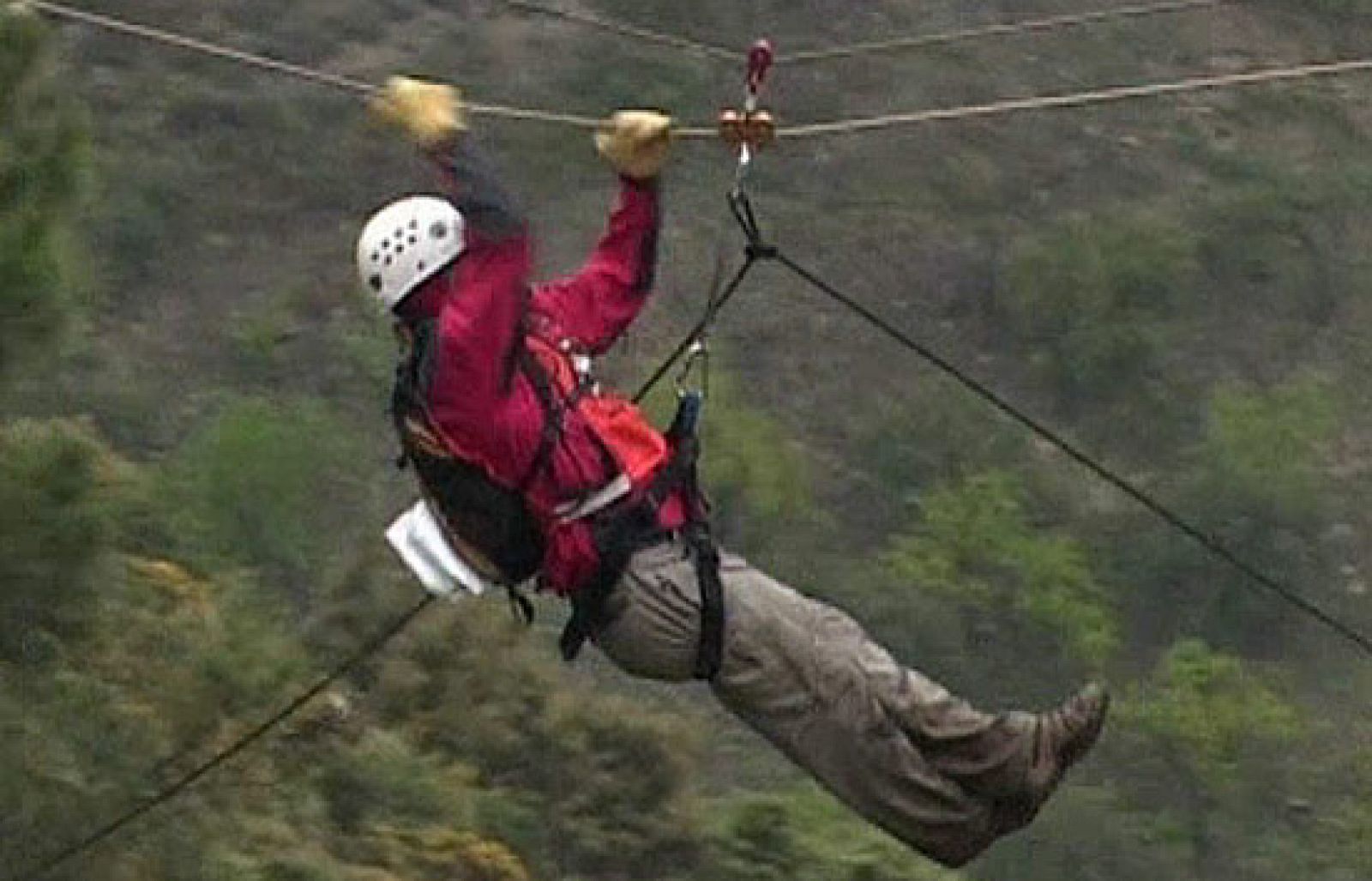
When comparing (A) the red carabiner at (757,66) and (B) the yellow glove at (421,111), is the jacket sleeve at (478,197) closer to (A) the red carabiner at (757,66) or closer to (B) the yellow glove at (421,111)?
(B) the yellow glove at (421,111)

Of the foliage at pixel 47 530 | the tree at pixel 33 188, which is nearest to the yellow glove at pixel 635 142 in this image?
the tree at pixel 33 188

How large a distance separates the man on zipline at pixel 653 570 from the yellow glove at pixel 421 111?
0.15m

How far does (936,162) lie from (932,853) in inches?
1117

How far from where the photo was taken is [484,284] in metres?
4.21

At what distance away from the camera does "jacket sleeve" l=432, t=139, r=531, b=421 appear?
420 cm

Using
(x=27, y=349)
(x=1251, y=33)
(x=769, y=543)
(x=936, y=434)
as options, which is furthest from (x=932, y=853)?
(x=1251, y=33)

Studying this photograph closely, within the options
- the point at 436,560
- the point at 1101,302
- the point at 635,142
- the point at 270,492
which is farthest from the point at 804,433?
the point at 635,142

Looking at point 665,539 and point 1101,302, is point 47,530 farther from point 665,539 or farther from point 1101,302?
point 1101,302

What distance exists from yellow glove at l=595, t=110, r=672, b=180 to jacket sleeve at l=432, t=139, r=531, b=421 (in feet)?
0.58

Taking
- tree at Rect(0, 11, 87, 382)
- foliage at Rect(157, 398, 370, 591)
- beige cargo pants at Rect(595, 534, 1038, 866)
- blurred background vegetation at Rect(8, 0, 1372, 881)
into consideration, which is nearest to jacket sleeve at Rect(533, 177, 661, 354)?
beige cargo pants at Rect(595, 534, 1038, 866)

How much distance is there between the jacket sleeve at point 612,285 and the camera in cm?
454

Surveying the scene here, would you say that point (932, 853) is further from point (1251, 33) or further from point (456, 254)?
point (1251, 33)

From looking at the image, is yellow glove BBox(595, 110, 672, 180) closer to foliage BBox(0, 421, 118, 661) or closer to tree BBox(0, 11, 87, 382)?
tree BBox(0, 11, 87, 382)

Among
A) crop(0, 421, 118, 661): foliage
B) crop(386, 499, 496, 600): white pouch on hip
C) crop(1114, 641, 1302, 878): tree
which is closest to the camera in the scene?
crop(386, 499, 496, 600): white pouch on hip
